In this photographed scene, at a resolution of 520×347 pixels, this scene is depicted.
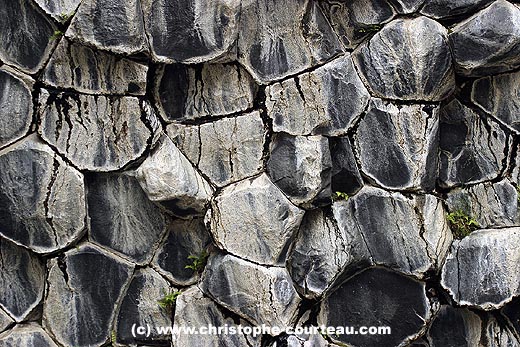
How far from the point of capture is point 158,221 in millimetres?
2539

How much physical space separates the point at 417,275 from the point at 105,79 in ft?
4.40

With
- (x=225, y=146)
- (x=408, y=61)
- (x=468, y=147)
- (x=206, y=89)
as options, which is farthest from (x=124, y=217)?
(x=468, y=147)

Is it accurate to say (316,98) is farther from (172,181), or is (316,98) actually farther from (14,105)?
(14,105)

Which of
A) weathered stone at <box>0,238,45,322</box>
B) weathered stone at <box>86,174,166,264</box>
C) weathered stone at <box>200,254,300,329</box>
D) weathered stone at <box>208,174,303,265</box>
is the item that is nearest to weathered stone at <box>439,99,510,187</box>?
weathered stone at <box>208,174,303,265</box>

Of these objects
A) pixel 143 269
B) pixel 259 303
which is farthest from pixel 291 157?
pixel 143 269

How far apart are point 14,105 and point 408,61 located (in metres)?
1.40

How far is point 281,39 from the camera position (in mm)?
2418

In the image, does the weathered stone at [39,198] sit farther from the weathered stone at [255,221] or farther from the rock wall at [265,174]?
the weathered stone at [255,221]

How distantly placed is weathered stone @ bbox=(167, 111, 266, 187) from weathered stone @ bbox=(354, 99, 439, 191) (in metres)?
0.38

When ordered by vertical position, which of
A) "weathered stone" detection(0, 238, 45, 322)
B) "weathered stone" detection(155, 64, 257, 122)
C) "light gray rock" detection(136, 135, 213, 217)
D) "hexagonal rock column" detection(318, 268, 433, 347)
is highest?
"weathered stone" detection(155, 64, 257, 122)

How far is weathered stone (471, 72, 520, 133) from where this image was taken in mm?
2492

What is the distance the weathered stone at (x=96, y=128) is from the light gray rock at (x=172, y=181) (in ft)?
0.23

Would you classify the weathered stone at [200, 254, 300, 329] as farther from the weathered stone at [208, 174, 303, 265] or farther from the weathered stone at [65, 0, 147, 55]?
the weathered stone at [65, 0, 147, 55]

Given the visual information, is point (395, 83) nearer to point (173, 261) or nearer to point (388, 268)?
point (388, 268)
